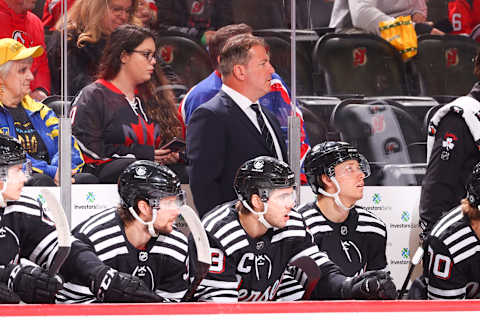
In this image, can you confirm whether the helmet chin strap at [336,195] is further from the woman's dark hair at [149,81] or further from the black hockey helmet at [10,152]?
the black hockey helmet at [10,152]

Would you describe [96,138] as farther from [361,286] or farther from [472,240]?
[472,240]

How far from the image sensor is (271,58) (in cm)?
375

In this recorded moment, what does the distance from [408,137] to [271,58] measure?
2.34 feet

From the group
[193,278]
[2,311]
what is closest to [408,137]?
[193,278]

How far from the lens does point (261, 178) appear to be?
3.34m

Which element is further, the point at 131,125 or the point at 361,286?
the point at 131,125

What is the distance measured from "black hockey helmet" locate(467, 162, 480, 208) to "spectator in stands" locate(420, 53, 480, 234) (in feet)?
0.66

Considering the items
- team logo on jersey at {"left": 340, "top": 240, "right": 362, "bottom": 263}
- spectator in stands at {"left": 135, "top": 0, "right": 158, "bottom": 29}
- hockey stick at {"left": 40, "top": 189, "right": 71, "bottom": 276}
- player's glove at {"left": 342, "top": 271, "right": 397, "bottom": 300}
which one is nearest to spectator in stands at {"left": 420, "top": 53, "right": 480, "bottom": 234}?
team logo on jersey at {"left": 340, "top": 240, "right": 362, "bottom": 263}

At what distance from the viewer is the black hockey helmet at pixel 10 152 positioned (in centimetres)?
315

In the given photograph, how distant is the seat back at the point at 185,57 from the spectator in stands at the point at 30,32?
1.63ft

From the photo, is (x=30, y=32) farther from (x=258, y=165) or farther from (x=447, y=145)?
(x=447, y=145)

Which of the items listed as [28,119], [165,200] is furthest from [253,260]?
[28,119]

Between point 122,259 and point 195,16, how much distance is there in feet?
3.73

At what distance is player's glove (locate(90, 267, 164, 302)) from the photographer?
10.1ft
